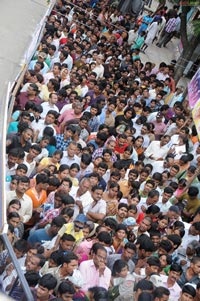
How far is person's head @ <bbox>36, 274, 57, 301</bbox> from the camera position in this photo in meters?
4.61

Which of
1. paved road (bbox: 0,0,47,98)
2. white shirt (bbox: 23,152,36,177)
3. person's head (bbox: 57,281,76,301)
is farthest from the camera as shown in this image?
paved road (bbox: 0,0,47,98)

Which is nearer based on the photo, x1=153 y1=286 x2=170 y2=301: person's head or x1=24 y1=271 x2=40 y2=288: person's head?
x1=24 y1=271 x2=40 y2=288: person's head

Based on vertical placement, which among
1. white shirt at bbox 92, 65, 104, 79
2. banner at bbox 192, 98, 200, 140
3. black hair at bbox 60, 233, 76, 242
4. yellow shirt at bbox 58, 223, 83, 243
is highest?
banner at bbox 192, 98, 200, 140

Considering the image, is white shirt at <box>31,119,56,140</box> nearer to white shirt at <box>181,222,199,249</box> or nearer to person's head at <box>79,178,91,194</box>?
person's head at <box>79,178,91,194</box>

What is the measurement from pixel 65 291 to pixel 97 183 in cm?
256

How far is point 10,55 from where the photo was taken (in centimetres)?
1145

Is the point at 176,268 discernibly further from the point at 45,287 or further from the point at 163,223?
the point at 45,287

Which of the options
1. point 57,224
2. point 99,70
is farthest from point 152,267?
point 99,70

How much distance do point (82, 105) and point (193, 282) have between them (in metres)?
4.08

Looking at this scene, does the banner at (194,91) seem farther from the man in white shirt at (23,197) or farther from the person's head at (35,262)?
the person's head at (35,262)

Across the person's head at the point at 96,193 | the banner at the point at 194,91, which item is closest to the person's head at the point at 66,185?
the person's head at the point at 96,193

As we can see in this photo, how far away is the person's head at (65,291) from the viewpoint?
4715 millimetres

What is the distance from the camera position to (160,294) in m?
5.24

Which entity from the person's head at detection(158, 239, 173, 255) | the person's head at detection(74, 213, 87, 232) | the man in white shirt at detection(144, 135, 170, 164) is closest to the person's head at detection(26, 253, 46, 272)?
the person's head at detection(74, 213, 87, 232)
